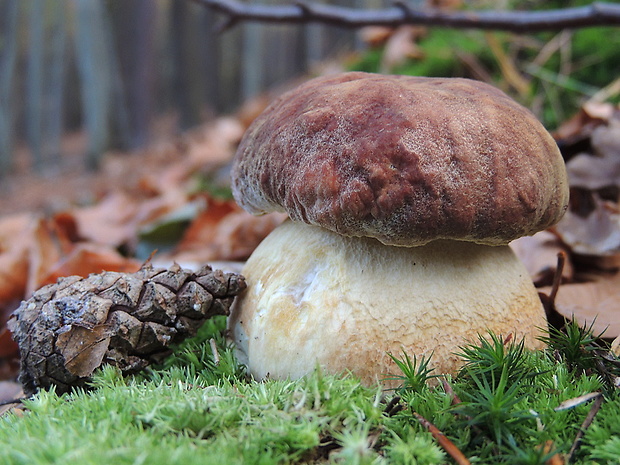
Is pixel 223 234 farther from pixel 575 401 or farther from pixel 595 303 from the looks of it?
pixel 575 401

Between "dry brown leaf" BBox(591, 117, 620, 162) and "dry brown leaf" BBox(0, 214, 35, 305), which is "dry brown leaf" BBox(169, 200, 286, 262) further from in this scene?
"dry brown leaf" BBox(591, 117, 620, 162)

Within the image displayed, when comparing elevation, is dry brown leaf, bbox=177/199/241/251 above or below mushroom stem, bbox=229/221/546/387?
below

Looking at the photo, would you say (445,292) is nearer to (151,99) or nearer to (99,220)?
(99,220)

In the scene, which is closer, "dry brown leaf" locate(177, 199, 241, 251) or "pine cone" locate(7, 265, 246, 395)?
"pine cone" locate(7, 265, 246, 395)

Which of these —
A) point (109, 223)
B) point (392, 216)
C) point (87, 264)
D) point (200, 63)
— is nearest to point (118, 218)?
point (109, 223)

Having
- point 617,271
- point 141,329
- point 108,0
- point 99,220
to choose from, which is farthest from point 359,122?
point 108,0

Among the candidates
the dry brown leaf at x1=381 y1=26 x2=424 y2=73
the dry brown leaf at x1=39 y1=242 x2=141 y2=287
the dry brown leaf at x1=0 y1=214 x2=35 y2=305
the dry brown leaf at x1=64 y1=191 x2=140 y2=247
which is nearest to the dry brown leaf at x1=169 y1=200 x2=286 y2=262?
the dry brown leaf at x1=39 y1=242 x2=141 y2=287
